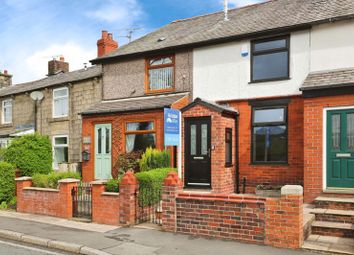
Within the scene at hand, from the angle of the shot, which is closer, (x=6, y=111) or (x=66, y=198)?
(x=66, y=198)

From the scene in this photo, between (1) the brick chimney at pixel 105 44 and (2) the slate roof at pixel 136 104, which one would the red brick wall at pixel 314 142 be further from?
(1) the brick chimney at pixel 105 44

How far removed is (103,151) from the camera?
1477cm

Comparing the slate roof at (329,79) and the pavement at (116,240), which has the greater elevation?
the slate roof at (329,79)

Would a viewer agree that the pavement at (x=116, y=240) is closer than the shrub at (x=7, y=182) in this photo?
Yes

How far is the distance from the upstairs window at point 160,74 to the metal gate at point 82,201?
5.33 meters

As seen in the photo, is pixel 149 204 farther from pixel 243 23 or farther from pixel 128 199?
pixel 243 23

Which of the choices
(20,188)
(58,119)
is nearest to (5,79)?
(58,119)

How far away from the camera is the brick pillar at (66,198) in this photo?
33.2ft

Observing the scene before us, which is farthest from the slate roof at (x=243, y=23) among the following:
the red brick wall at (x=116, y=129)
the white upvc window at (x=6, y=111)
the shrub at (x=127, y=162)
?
the white upvc window at (x=6, y=111)

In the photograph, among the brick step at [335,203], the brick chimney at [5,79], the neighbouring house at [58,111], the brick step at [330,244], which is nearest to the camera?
the brick step at [330,244]

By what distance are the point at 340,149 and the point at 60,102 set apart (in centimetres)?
1407

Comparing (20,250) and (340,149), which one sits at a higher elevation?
(340,149)

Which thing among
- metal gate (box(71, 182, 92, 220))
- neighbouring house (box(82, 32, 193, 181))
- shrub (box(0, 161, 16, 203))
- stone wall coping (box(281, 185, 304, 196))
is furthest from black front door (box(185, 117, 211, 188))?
shrub (box(0, 161, 16, 203))

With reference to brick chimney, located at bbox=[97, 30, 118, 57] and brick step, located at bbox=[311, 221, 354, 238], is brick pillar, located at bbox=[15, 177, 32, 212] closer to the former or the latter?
brick step, located at bbox=[311, 221, 354, 238]
